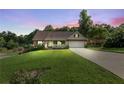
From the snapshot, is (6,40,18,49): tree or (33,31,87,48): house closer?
(6,40,18,49): tree

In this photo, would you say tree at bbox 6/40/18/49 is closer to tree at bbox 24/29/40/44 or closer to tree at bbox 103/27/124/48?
tree at bbox 24/29/40/44

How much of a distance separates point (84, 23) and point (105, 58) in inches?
56.3

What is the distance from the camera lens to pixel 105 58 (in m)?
8.32

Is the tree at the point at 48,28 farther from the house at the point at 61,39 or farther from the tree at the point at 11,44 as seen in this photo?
the tree at the point at 11,44

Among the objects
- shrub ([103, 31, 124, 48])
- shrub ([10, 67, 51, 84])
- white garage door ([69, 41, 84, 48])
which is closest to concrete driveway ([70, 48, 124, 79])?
white garage door ([69, 41, 84, 48])

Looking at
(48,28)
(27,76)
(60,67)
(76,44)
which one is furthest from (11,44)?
(76,44)

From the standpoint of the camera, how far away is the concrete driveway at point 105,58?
24.9ft

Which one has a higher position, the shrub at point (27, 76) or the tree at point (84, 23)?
the tree at point (84, 23)

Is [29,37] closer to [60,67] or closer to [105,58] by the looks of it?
[60,67]

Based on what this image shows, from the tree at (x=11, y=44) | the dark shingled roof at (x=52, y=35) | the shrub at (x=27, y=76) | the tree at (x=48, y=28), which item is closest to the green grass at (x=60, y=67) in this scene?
the shrub at (x=27, y=76)

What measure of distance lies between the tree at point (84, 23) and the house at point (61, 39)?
0.17 metres

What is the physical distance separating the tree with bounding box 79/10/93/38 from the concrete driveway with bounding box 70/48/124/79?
0.57 meters

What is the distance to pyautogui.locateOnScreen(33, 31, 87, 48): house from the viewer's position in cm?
833

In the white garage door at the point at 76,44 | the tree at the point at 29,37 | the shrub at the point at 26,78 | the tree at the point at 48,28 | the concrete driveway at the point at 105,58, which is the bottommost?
the shrub at the point at 26,78
